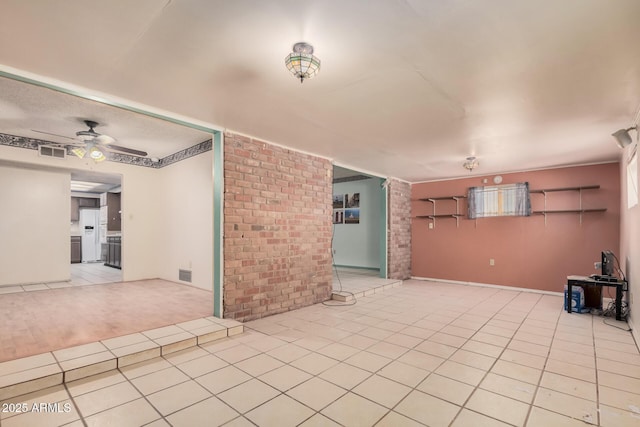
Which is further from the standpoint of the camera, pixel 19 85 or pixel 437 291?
pixel 437 291

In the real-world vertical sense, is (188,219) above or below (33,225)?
above

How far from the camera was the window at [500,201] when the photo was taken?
607 cm

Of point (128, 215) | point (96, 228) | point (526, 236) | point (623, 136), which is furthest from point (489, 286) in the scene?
point (96, 228)

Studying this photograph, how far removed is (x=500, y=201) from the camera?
6.37 m

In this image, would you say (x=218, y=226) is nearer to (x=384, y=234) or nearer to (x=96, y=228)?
(x=384, y=234)

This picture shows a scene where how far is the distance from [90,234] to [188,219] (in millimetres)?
6917

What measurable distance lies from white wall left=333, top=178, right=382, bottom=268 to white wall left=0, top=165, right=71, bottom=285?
20.7 ft

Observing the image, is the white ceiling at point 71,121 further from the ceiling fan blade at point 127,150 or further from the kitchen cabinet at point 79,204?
the kitchen cabinet at point 79,204

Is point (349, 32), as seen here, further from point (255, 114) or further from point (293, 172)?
point (293, 172)

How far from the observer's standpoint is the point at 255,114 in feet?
10.7

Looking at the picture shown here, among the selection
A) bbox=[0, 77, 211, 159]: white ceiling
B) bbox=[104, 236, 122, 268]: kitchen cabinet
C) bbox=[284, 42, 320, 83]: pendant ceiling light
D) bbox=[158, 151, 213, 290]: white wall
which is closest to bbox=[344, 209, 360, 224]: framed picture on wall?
bbox=[158, 151, 213, 290]: white wall

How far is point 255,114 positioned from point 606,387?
3865 mm

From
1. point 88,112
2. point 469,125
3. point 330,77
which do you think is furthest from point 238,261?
point 469,125

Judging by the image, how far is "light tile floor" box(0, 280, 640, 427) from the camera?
1919mm
